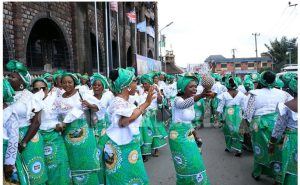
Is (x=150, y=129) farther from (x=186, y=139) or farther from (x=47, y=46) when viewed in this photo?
(x=47, y=46)

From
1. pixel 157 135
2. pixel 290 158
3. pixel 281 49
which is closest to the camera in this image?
pixel 290 158

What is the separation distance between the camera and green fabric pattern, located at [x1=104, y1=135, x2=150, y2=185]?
3758 millimetres

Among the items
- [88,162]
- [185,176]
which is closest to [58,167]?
[88,162]

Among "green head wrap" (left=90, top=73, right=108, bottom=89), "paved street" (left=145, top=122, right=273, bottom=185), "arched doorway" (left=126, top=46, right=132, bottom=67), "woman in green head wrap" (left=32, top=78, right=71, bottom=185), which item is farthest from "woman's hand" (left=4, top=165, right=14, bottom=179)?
"arched doorway" (left=126, top=46, right=132, bottom=67)

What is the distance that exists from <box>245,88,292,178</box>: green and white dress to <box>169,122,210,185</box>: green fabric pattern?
148 centimetres

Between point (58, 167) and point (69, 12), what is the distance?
42.2 ft

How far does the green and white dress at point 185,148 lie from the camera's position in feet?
14.0

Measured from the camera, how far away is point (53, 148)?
4750 millimetres

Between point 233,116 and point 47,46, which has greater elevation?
point 47,46

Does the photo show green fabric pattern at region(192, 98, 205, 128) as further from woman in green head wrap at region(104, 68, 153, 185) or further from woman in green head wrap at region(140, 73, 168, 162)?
woman in green head wrap at region(104, 68, 153, 185)

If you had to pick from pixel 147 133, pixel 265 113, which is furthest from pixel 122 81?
pixel 147 133

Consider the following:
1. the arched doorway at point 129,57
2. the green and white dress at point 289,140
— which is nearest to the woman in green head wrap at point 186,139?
the green and white dress at point 289,140

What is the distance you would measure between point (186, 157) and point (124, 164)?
0.86 meters

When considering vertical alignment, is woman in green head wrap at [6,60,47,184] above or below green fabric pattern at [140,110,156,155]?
above
